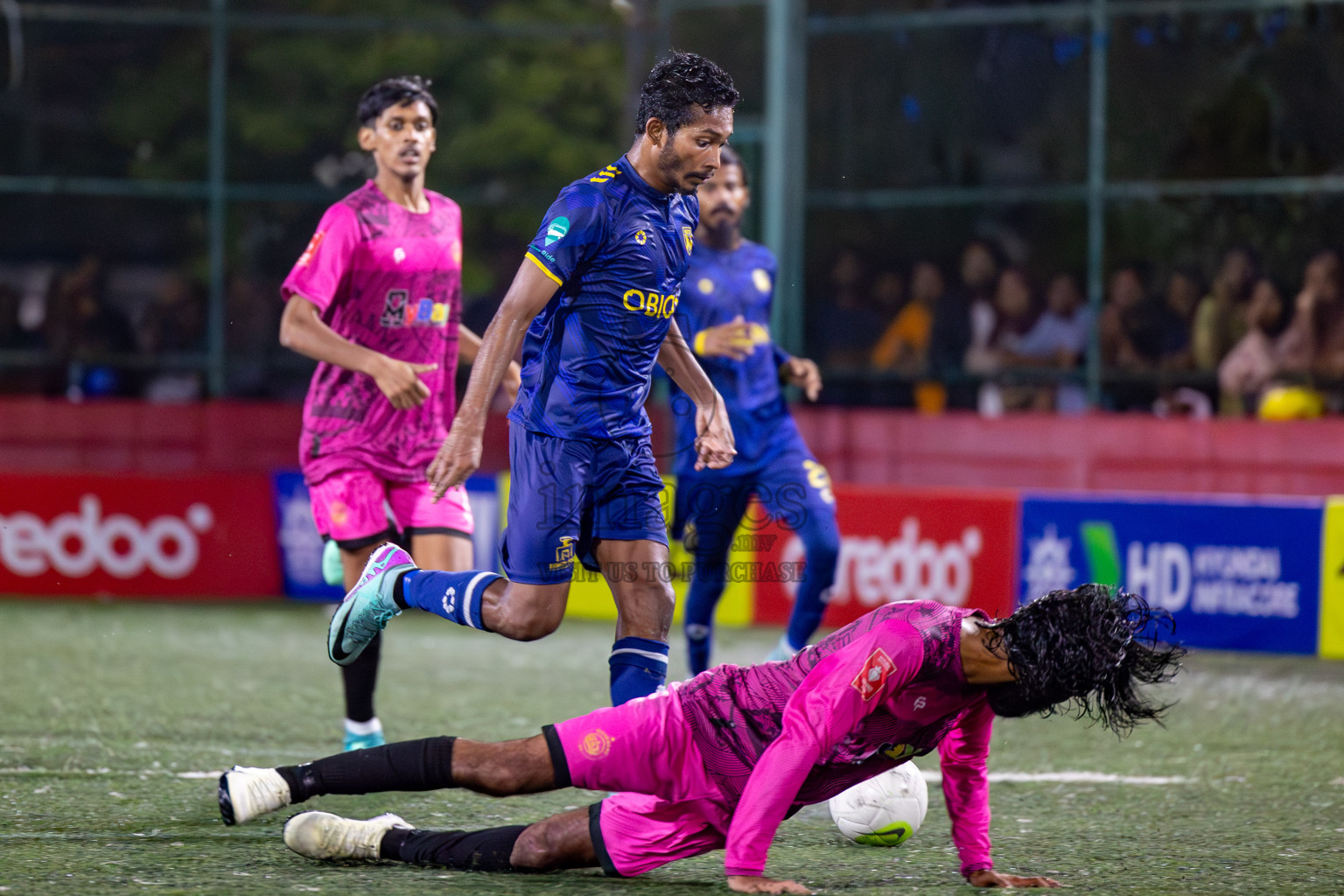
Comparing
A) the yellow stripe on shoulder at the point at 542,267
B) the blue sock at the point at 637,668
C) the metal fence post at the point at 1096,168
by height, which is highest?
the metal fence post at the point at 1096,168

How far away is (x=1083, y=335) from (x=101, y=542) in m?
7.11

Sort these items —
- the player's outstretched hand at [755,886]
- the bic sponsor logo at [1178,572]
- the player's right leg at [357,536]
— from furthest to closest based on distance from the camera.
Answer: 1. the bic sponsor logo at [1178,572]
2. the player's right leg at [357,536]
3. the player's outstretched hand at [755,886]

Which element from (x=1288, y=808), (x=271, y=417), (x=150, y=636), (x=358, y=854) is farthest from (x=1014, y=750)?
(x=271, y=417)

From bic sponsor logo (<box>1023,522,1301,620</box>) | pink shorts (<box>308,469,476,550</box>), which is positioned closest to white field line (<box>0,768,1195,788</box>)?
pink shorts (<box>308,469,476,550</box>)

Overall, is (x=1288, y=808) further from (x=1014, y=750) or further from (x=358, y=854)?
(x=358, y=854)

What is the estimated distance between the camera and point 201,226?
1377 centimetres

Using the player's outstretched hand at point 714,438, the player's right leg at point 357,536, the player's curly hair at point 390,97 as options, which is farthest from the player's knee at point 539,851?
the player's curly hair at point 390,97

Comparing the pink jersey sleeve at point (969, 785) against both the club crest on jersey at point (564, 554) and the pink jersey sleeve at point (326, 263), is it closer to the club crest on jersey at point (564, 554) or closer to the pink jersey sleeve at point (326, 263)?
the club crest on jersey at point (564, 554)

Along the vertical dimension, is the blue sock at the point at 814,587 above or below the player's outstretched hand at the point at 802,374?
below

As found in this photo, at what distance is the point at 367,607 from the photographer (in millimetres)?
4730

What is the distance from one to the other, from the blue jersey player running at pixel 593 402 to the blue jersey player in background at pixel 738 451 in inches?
82.6

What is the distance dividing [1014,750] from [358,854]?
118 inches

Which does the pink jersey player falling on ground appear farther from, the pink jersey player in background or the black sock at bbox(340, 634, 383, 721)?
the pink jersey player in background

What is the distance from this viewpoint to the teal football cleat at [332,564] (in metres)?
5.68
